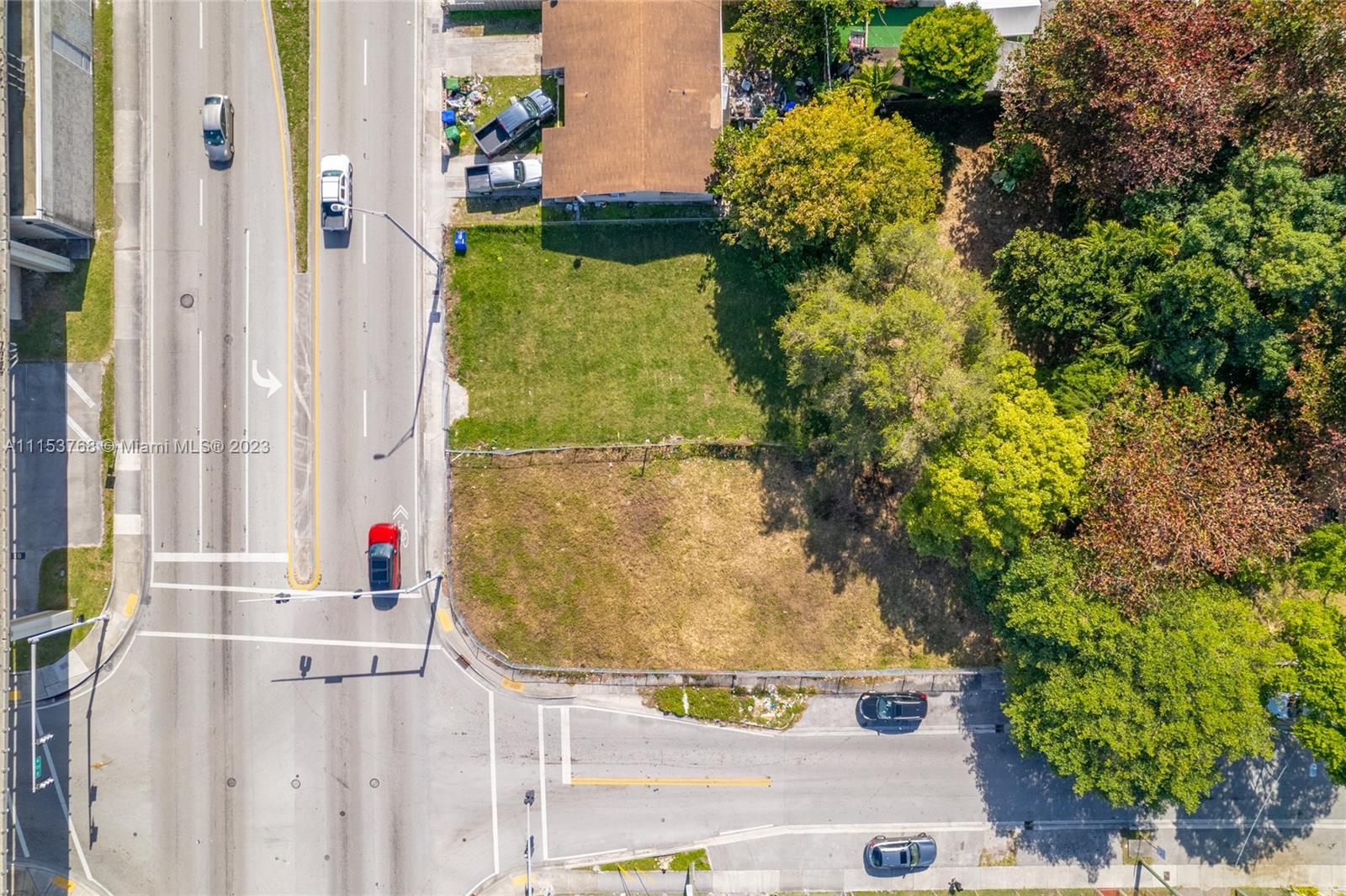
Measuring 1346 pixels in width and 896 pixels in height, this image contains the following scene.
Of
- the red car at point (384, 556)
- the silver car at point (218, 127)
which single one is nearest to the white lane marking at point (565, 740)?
the red car at point (384, 556)

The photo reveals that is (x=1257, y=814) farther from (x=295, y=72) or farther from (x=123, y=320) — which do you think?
(x=123, y=320)

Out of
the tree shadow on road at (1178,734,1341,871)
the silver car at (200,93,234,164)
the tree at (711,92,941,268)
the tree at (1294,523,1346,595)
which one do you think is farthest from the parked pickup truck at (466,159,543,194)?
the tree shadow on road at (1178,734,1341,871)

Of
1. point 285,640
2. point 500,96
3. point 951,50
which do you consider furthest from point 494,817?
point 951,50

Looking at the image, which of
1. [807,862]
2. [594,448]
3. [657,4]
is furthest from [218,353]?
[807,862]

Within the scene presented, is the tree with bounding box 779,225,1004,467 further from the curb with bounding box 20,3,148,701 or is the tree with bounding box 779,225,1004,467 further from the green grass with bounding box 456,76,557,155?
the curb with bounding box 20,3,148,701

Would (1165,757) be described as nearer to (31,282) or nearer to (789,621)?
(789,621)

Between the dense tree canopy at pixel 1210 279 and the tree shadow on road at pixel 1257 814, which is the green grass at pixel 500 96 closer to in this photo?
the dense tree canopy at pixel 1210 279

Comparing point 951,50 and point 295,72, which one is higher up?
point 295,72
